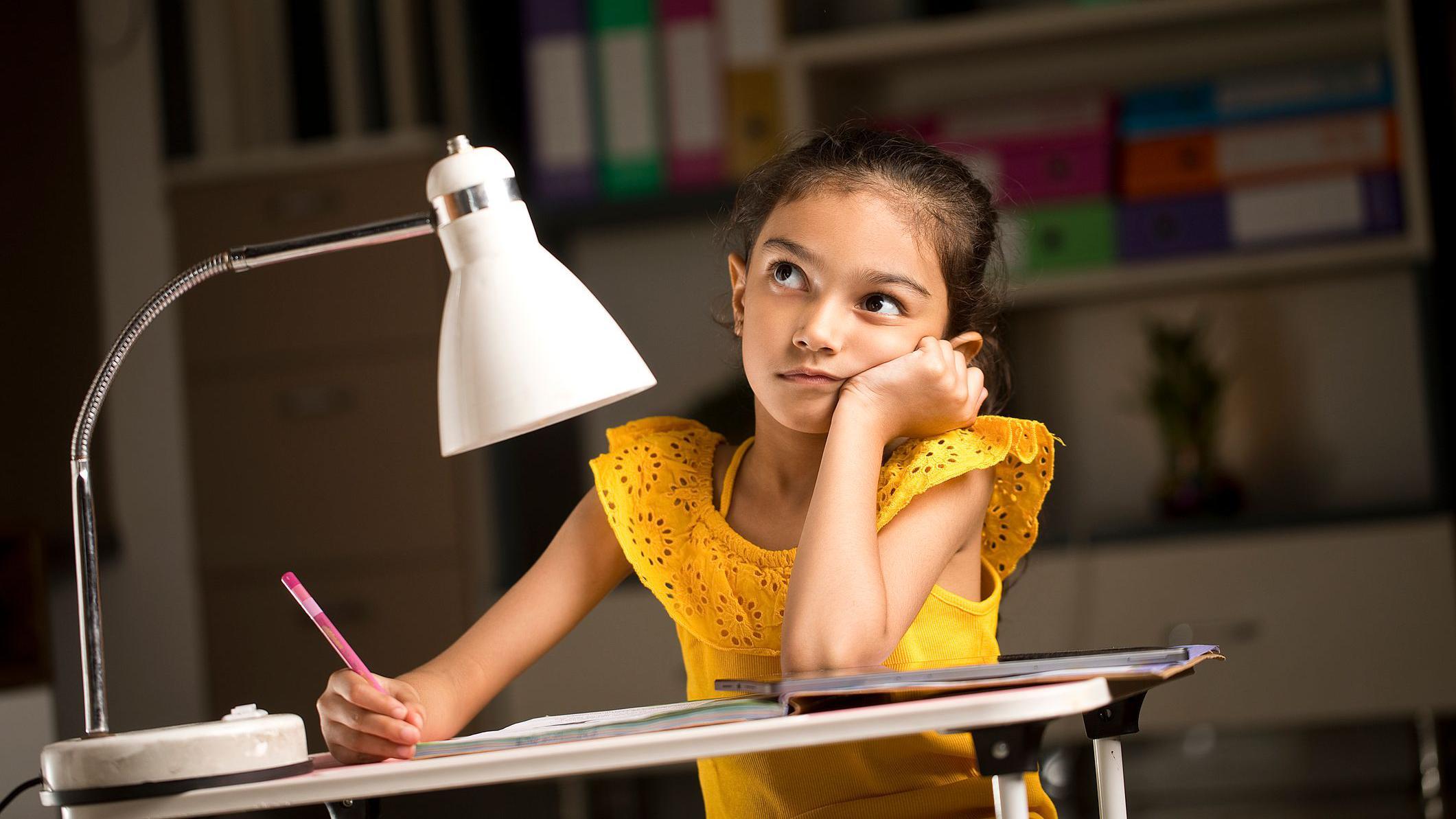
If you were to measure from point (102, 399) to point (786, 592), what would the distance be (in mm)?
489

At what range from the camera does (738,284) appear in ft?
3.85

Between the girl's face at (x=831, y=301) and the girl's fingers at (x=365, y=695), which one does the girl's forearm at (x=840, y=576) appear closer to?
the girl's face at (x=831, y=301)

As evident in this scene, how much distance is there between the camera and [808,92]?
2699mm

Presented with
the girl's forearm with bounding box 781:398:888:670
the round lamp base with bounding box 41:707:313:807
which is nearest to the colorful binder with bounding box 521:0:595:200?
the girl's forearm with bounding box 781:398:888:670

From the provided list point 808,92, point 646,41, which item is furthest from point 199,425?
point 808,92

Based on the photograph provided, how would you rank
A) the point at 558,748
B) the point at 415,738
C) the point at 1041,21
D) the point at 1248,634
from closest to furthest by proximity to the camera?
the point at 558,748
the point at 415,738
the point at 1248,634
the point at 1041,21

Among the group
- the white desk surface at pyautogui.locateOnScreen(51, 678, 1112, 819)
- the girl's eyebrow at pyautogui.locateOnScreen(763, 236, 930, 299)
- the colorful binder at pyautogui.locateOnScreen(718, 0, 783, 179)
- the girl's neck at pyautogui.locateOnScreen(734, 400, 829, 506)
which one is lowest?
the white desk surface at pyautogui.locateOnScreen(51, 678, 1112, 819)

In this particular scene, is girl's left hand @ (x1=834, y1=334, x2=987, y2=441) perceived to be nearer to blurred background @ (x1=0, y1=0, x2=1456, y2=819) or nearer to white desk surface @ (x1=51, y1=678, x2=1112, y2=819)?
white desk surface @ (x1=51, y1=678, x2=1112, y2=819)

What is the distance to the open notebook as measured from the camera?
26.5 inches

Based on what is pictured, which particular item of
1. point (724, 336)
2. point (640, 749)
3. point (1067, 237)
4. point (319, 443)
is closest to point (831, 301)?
point (640, 749)

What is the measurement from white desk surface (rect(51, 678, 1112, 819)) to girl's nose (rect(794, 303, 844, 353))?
0.34 m

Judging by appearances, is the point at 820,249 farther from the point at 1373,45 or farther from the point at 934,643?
the point at 1373,45

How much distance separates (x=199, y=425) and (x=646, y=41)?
1.16m

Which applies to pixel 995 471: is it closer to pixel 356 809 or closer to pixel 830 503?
pixel 830 503
